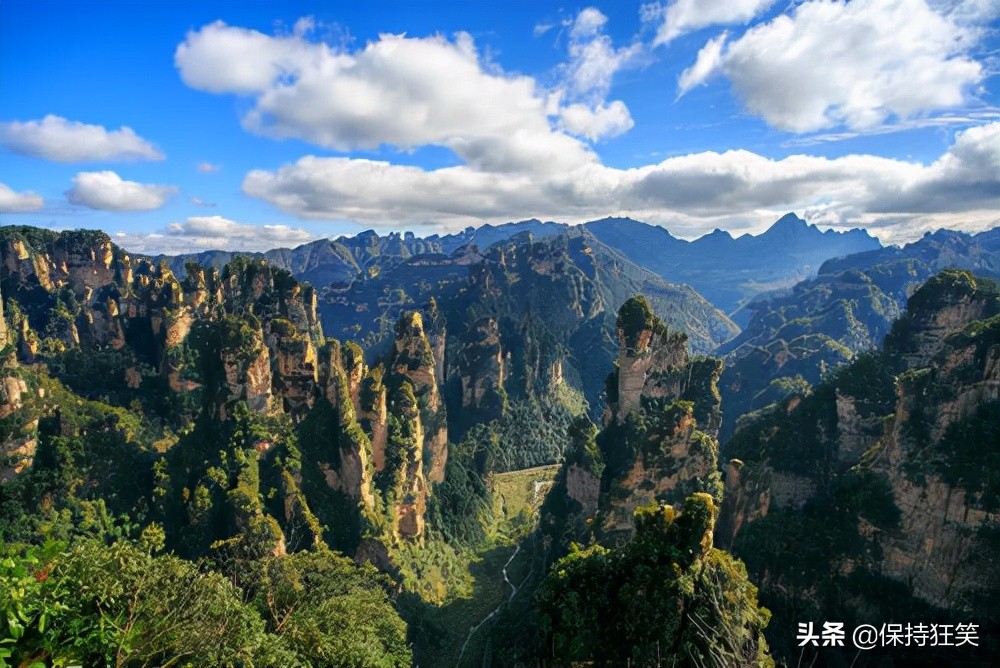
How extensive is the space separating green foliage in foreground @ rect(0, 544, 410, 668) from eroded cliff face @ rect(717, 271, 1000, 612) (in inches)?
1189

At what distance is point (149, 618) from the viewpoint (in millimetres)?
14352

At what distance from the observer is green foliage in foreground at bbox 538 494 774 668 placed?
79.2 ft

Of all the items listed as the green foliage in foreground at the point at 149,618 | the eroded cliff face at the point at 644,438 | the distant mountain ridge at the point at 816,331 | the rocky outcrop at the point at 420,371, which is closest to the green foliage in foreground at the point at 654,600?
the green foliage in foreground at the point at 149,618

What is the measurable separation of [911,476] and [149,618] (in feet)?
133

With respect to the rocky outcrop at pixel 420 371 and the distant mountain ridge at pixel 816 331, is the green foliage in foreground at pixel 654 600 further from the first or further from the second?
the distant mountain ridge at pixel 816 331

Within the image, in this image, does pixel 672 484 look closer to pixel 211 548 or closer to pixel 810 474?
pixel 810 474

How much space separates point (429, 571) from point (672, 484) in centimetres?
2709

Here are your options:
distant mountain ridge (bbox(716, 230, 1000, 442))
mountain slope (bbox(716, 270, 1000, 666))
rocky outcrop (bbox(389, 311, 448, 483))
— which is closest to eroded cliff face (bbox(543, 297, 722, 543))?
mountain slope (bbox(716, 270, 1000, 666))

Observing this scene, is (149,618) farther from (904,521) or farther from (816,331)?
(816,331)

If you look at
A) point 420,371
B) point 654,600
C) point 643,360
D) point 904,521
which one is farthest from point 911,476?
point 420,371

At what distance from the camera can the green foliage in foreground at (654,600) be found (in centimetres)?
2412

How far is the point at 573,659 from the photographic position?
25.0 metres

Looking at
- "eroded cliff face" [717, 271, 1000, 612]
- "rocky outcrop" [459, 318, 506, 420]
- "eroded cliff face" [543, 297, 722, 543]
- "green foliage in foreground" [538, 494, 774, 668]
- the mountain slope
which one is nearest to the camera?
"green foliage in foreground" [538, 494, 774, 668]

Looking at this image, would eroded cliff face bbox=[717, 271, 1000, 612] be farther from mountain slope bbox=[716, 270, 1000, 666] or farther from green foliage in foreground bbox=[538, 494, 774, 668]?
green foliage in foreground bbox=[538, 494, 774, 668]
